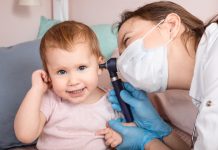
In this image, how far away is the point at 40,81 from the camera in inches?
44.7

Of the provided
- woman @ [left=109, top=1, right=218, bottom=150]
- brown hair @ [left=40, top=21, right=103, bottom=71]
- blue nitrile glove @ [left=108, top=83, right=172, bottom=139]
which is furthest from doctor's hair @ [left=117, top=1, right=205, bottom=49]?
blue nitrile glove @ [left=108, top=83, right=172, bottom=139]

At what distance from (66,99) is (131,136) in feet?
0.89

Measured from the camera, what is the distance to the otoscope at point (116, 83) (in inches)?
45.2

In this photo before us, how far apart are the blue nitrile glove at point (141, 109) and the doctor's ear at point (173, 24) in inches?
11.1

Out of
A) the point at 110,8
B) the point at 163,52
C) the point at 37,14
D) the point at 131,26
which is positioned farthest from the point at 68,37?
the point at 37,14

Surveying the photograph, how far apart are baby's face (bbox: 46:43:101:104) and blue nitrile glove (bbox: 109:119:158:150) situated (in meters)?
0.17

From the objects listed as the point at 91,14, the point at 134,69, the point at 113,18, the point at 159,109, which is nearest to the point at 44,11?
the point at 91,14

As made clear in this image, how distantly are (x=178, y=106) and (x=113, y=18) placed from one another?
3.00 feet

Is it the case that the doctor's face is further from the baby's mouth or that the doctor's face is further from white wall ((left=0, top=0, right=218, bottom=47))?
white wall ((left=0, top=0, right=218, bottom=47))

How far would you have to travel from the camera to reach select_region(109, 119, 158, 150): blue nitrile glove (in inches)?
46.4

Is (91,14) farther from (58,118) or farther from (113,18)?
(58,118)

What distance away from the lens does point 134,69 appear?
1.07m

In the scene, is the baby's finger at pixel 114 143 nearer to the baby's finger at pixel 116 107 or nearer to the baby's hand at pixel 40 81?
the baby's finger at pixel 116 107

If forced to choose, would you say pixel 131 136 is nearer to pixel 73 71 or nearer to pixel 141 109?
pixel 141 109
